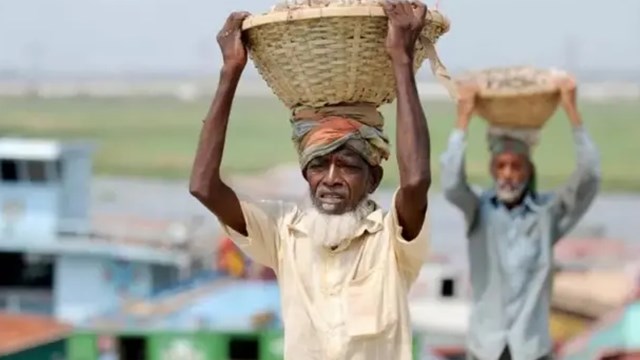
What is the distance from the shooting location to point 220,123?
1.85m

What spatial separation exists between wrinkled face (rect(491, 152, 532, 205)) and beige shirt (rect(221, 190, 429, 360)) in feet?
4.35

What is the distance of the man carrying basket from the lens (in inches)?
125

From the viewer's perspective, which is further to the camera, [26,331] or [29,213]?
[29,213]

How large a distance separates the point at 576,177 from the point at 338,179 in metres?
1.39

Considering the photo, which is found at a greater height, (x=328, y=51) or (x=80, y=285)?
(x=328, y=51)

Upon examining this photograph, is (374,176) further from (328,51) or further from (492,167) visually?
(492,167)

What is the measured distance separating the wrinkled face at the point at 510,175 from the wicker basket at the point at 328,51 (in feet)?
4.31

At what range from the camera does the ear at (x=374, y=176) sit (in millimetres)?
1907

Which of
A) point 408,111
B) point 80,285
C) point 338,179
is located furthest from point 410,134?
point 80,285

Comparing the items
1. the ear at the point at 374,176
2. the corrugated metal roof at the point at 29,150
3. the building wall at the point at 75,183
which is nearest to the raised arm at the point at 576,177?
the ear at the point at 374,176

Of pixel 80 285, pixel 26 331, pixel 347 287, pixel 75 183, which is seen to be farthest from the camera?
pixel 75 183

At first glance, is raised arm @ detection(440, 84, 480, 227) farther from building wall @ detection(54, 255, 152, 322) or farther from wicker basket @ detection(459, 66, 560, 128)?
building wall @ detection(54, 255, 152, 322)

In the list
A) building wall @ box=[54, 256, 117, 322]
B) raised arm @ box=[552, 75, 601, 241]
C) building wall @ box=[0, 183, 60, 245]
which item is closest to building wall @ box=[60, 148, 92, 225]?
building wall @ box=[0, 183, 60, 245]

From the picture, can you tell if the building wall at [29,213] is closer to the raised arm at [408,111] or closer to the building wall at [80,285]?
the building wall at [80,285]
